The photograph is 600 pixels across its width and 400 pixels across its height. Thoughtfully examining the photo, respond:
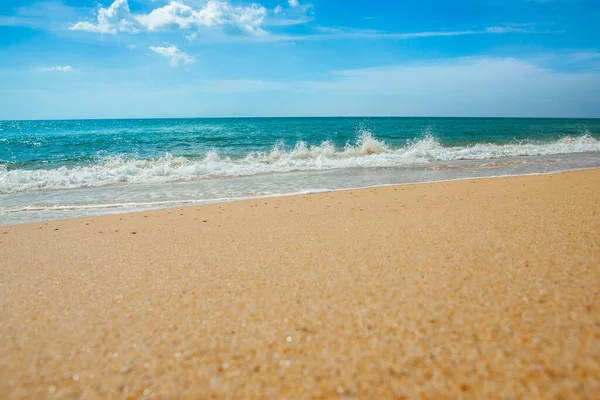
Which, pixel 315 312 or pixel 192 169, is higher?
pixel 192 169

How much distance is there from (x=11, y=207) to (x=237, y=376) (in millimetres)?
9266

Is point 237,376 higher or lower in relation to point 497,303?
lower

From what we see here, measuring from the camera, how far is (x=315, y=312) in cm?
235

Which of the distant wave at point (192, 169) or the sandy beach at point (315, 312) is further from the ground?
the distant wave at point (192, 169)

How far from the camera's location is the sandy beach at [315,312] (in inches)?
68.4

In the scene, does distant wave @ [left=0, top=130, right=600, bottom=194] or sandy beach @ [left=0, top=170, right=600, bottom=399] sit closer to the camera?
sandy beach @ [left=0, top=170, right=600, bottom=399]

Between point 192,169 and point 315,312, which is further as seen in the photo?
point 192,169

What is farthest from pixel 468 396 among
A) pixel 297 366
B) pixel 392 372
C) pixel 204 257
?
pixel 204 257

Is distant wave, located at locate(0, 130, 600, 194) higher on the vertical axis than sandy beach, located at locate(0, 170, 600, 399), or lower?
higher

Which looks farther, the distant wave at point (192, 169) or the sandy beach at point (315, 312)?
the distant wave at point (192, 169)

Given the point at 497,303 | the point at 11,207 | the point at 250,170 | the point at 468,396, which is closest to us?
the point at 468,396

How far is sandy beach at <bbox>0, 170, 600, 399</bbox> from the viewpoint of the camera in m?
1.74

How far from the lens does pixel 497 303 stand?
2.31 m

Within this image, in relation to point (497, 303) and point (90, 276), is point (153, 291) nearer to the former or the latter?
point (90, 276)
